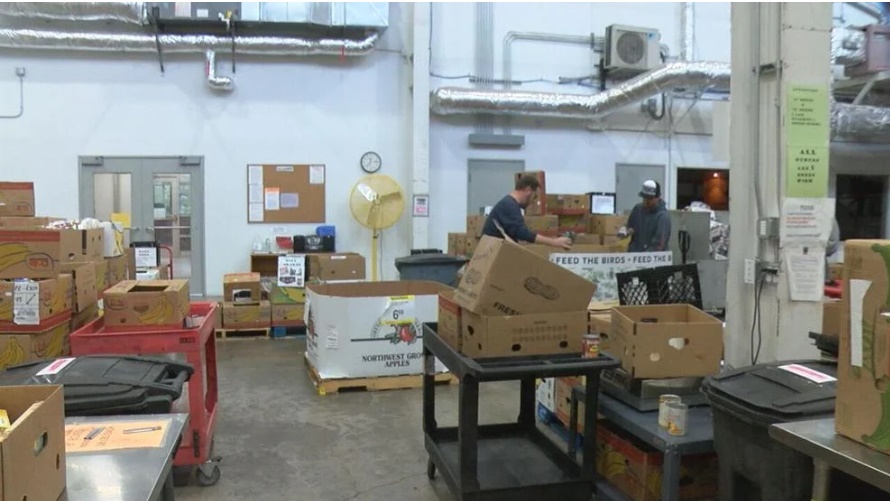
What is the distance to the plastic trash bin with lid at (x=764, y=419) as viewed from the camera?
69.1 inches

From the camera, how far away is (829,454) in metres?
1.32

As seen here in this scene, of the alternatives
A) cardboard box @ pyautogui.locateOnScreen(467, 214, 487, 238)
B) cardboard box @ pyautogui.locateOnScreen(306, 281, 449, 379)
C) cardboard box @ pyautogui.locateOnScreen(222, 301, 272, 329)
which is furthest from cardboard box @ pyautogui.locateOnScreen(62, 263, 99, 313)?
cardboard box @ pyautogui.locateOnScreen(467, 214, 487, 238)

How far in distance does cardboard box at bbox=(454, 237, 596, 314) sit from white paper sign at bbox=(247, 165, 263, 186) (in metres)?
5.21

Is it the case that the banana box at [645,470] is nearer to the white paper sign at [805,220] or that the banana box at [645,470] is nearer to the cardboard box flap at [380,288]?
the white paper sign at [805,220]

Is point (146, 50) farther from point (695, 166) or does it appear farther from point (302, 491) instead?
point (695, 166)

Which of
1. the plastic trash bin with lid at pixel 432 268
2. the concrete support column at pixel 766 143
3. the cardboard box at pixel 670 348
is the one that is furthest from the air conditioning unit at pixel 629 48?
the cardboard box at pixel 670 348

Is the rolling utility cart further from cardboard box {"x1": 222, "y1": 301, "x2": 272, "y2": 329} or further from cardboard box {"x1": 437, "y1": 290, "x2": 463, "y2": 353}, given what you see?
cardboard box {"x1": 222, "y1": 301, "x2": 272, "y2": 329}

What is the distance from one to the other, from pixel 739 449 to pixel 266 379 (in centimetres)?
360

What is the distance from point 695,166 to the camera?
8703mm

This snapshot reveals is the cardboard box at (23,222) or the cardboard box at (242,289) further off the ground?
the cardboard box at (23,222)

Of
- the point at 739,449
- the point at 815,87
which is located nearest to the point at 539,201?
the point at 815,87

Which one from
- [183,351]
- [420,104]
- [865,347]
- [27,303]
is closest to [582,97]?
[420,104]

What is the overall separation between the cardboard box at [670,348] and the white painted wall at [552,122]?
545 centimetres

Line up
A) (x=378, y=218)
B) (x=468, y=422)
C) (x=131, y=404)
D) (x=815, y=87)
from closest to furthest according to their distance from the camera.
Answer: (x=131, y=404), (x=468, y=422), (x=815, y=87), (x=378, y=218)
